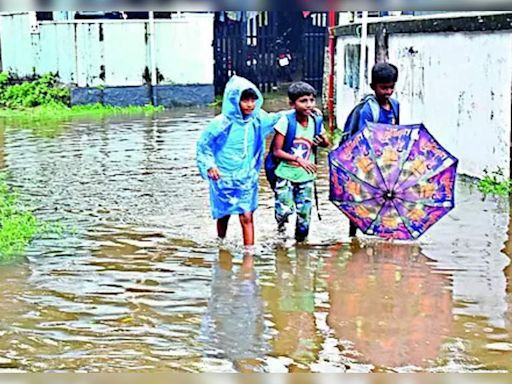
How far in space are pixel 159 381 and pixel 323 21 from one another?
Answer: 2033 cm

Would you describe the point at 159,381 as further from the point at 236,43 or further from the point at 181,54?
the point at 236,43

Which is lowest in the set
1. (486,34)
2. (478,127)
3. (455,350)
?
(455,350)

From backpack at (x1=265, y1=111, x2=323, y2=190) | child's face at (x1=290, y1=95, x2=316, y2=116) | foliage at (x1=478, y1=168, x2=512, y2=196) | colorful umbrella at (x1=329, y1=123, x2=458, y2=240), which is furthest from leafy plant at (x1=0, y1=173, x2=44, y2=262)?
foliage at (x1=478, y1=168, x2=512, y2=196)

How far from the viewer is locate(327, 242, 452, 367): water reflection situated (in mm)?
5016

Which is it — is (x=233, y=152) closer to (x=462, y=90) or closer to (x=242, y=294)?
(x=242, y=294)

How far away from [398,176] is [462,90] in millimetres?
3477

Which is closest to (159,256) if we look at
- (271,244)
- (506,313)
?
(271,244)

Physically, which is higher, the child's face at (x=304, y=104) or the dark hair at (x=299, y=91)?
the dark hair at (x=299, y=91)

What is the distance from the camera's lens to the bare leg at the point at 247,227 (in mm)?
7340

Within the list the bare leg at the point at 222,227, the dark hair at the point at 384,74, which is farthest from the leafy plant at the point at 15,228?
the dark hair at the point at 384,74

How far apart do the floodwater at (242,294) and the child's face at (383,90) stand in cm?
125

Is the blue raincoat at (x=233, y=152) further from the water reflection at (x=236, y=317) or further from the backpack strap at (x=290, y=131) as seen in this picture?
the water reflection at (x=236, y=317)

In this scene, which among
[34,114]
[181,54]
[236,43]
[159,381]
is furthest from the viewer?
[236,43]

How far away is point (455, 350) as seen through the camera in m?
5.02
